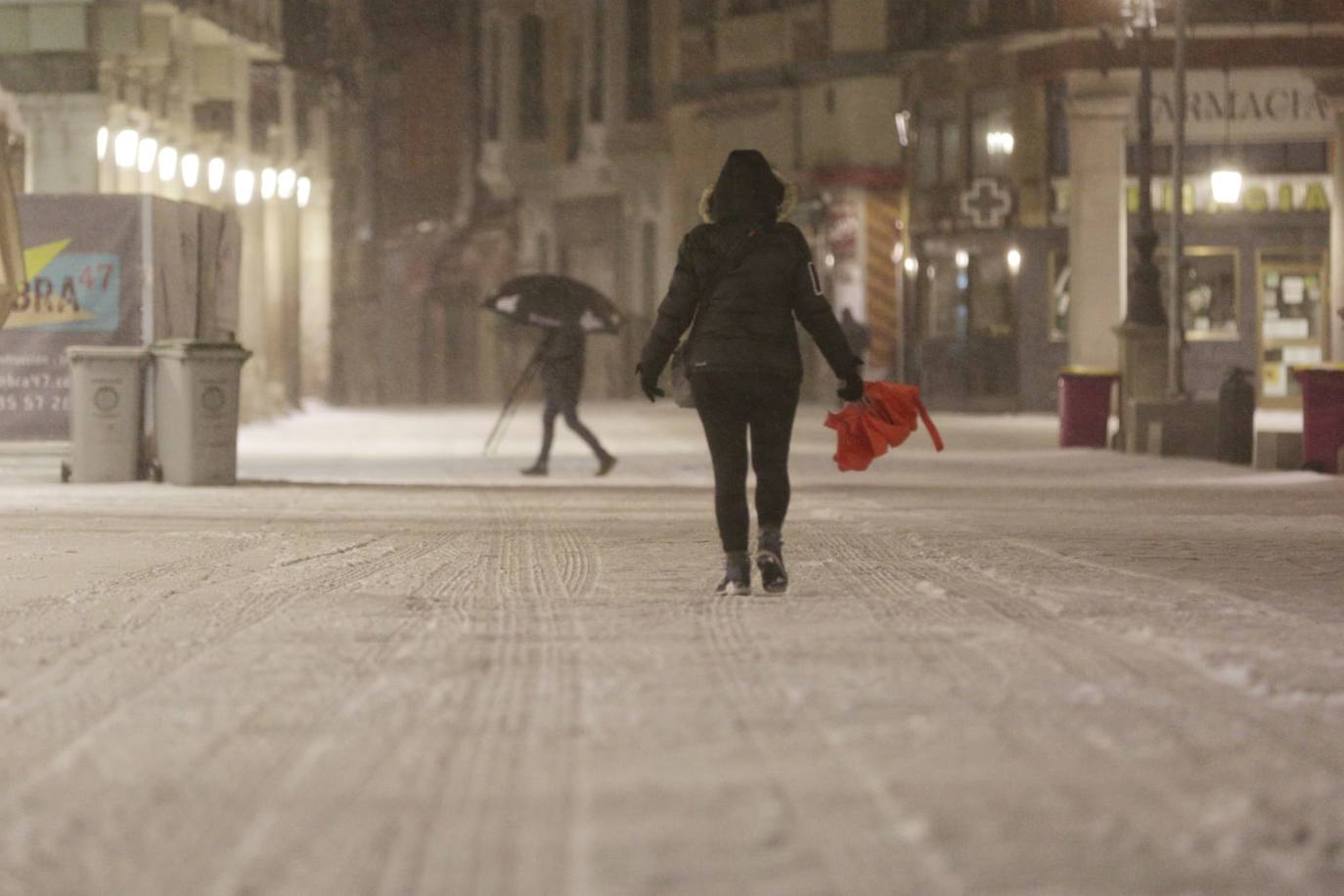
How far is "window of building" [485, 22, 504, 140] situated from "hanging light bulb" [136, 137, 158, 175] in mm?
26820

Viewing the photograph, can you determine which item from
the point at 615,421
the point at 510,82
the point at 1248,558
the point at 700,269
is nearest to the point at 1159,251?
the point at 615,421

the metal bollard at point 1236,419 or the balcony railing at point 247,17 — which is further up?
the balcony railing at point 247,17

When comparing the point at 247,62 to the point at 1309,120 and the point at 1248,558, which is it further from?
the point at 1248,558

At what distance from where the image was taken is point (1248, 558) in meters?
12.5

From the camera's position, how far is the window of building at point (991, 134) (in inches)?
1660

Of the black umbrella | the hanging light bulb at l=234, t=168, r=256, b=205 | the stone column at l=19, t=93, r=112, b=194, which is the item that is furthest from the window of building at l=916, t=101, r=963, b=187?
the black umbrella

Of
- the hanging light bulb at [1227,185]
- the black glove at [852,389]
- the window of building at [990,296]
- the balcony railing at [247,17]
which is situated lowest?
the black glove at [852,389]

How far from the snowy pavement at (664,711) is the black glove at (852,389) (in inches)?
31.8

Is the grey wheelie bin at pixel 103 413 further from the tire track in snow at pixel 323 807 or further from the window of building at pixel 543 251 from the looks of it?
the window of building at pixel 543 251

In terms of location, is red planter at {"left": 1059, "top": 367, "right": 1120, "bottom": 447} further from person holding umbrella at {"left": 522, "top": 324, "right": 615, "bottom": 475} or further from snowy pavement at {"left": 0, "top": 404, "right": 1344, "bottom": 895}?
snowy pavement at {"left": 0, "top": 404, "right": 1344, "bottom": 895}

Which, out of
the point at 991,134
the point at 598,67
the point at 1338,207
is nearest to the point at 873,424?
the point at 1338,207

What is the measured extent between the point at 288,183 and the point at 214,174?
440 cm

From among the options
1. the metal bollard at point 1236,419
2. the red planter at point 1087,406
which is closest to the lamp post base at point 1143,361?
the red planter at point 1087,406

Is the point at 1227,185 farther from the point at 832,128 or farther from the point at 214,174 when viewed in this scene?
the point at 214,174
